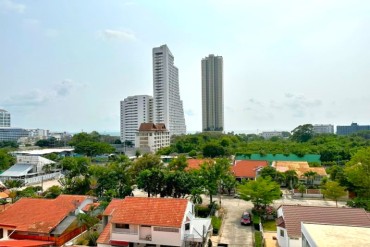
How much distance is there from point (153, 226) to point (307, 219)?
1045cm

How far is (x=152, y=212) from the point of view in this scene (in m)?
21.8

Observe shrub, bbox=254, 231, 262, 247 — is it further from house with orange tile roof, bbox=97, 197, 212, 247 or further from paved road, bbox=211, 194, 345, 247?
house with orange tile roof, bbox=97, 197, 212, 247

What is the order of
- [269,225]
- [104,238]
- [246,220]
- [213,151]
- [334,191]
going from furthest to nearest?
1. [213,151]
2. [334,191]
3. [246,220]
4. [269,225]
5. [104,238]

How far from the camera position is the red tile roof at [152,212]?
2109cm

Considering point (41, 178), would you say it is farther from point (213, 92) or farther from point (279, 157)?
point (213, 92)

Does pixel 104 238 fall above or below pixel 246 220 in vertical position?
above

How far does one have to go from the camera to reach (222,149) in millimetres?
70812

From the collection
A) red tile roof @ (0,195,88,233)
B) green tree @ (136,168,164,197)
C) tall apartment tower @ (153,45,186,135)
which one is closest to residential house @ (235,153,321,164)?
green tree @ (136,168,164,197)

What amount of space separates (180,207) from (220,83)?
451 feet

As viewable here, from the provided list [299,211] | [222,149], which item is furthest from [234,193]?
[222,149]

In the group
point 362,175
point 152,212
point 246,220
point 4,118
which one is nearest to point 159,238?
point 152,212

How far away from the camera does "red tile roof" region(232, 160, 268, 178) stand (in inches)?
1735

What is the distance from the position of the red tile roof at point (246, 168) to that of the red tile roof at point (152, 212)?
23.4 metres

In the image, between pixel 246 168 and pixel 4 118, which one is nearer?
pixel 246 168
